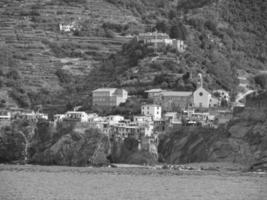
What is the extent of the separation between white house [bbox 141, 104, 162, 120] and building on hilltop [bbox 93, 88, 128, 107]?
16.5 ft

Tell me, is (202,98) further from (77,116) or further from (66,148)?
(66,148)

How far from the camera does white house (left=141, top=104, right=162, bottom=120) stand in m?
150

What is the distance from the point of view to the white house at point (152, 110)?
150125mm

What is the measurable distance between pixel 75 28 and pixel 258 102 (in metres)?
65.6

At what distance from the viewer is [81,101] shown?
16312 centimetres

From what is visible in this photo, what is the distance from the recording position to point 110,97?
513 ft

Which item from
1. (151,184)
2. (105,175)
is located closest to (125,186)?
(151,184)

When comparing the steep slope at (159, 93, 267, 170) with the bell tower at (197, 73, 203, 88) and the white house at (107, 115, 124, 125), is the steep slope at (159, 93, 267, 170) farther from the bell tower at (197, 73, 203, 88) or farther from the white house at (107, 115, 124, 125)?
the bell tower at (197, 73, 203, 88)

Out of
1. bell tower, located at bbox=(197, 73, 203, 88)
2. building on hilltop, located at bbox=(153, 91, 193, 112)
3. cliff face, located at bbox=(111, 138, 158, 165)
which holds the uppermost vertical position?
bell tower, located at bbox=(197, 73, 203, 88)

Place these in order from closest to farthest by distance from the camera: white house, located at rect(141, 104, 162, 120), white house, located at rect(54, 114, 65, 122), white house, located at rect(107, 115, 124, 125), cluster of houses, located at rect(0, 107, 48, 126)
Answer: white house, located at rect(107, 115, 124, 125) → white house, located at rect(54, 114, 65, 122) → cluster of houses, located at rect(0, 107, 48, 126) → white house, located at rect(141, 104, 162, 120)

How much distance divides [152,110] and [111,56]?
27194mm

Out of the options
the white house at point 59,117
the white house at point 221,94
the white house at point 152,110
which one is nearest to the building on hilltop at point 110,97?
the white house at point 152,110

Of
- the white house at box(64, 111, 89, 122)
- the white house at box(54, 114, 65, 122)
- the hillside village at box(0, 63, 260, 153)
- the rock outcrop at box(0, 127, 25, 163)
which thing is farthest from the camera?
the white house at box(54, 114, 65, 122)

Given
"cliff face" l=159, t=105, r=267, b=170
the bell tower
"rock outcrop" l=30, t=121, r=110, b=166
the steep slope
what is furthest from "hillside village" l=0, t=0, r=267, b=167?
"rock outcrop" l=30, t=121, r=110, b=166
